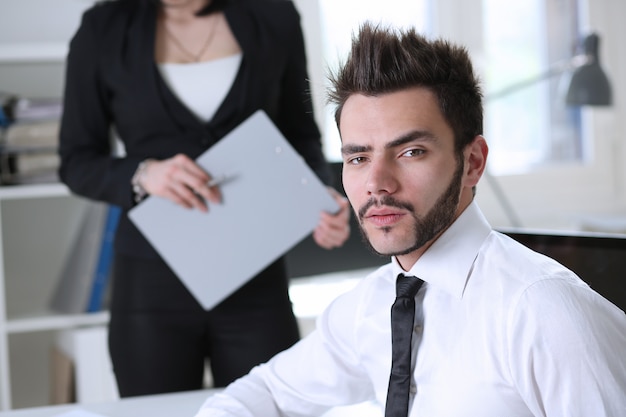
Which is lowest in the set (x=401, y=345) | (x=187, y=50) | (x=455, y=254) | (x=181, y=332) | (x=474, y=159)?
(x=181, y=332)

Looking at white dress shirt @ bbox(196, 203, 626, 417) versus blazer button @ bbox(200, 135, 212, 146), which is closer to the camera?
white dress shirt @ bbox(196, 203, 626, 417)

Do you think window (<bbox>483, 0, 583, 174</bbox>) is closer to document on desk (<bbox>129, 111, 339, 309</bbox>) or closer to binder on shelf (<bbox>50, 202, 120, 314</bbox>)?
binder on shelf (<bbox>50, 202, 120, 314</bbox>)

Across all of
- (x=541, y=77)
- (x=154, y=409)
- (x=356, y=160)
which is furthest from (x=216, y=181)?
(x=541, y=77)

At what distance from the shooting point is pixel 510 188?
3.49 meters

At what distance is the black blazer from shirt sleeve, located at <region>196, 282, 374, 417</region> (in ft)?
1.34

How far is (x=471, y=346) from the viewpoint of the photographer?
97 cm

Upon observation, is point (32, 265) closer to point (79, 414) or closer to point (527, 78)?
point (79, 414)

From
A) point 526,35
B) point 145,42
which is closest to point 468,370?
point 145,42

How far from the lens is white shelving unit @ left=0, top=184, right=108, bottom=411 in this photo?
2.75m

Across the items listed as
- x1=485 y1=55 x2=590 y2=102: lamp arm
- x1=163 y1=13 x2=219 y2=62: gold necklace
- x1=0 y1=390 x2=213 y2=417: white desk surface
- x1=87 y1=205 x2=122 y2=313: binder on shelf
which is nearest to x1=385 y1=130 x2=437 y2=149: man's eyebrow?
x1=0 y1=390 x2=213 y2=417: white desk surface

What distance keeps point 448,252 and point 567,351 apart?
0.23 m

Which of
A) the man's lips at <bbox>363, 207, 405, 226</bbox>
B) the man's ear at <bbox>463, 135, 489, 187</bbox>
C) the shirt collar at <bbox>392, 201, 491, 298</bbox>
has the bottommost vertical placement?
the shirt collar at <bbox>392, 201, 491, 298</bbox>

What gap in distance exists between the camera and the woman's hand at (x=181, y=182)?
4.92 feet

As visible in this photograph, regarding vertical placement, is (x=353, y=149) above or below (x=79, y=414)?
above
